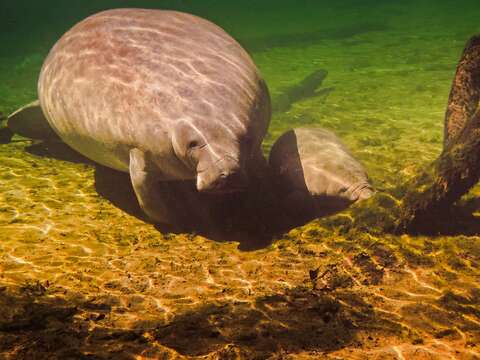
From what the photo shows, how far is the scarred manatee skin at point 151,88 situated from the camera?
15.9 feet

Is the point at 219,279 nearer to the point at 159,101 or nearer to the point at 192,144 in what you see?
the point at 192,144

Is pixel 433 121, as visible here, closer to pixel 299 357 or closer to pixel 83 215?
pixel 83 215

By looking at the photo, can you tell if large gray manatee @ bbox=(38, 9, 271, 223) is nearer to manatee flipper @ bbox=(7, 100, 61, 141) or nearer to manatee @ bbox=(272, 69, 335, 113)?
manatee flipper @ bbox=(7, 100, 61, 141)

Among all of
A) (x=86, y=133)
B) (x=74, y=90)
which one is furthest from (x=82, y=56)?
(x=86, y=133)

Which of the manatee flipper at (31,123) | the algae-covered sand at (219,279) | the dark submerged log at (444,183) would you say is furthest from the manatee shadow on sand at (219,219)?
the manatee flipper at (31,123)

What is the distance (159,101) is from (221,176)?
4.24 feet

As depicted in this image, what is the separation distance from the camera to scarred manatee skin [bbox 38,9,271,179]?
15.9ft

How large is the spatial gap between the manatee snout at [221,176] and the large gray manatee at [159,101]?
1cm

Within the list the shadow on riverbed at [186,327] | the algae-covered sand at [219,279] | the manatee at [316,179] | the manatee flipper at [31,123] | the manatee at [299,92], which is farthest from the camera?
the manatee at [299,92]

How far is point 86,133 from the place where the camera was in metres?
5.72

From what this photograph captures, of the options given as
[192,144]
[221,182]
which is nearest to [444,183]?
[221,182]

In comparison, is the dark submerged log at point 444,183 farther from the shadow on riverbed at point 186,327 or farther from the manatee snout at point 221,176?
the manatee snout at point 221,176

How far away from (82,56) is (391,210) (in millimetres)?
4442

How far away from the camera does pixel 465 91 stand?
18.0ft
